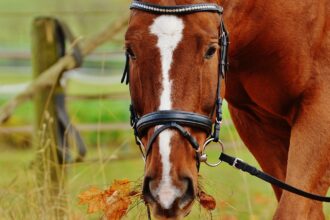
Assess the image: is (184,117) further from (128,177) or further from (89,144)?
(89,144)

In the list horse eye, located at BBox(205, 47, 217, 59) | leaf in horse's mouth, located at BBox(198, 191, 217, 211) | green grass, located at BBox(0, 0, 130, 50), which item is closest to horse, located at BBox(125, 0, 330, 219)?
horse eye, located at BBox(205, 47, 217, 59)

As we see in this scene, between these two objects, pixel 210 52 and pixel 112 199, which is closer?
pixel 210 52

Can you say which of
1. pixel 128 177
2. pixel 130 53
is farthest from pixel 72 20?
pixel 130 53

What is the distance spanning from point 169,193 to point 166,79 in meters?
0.46

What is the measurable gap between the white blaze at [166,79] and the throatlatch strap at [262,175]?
0.56m

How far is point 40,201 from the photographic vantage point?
228 inches

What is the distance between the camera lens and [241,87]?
202 inches

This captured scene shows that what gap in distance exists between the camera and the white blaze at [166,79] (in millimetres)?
3666

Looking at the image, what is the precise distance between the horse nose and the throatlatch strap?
0.58 m

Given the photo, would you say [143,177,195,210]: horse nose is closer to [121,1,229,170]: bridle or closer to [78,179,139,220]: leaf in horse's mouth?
[121,1,229,170]: bridle

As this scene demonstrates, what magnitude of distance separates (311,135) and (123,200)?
3.10 ft

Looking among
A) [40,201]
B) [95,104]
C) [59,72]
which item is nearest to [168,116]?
[40,201]

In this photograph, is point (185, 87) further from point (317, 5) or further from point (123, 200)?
point (317, 5)

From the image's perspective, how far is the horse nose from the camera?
3656mm
